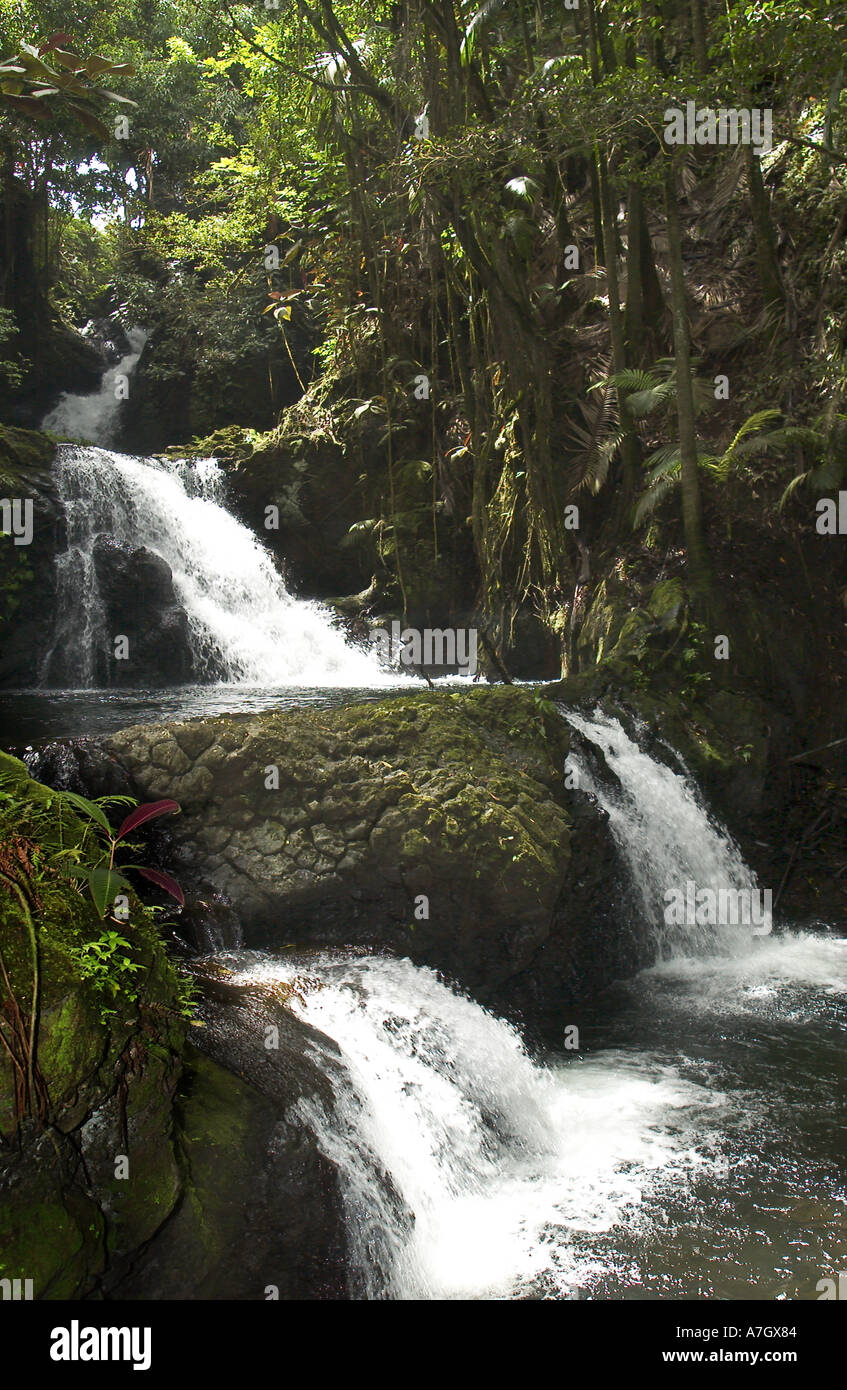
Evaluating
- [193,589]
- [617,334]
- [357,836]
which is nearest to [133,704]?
[193,589]

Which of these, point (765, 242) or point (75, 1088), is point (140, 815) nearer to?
point (75, 1088)

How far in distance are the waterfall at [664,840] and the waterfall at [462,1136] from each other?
2131 millimetres

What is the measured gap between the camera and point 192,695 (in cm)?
1014

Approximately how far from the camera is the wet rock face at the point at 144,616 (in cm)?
1153

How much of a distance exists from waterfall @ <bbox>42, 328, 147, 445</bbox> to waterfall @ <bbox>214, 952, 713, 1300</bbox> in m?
15.3

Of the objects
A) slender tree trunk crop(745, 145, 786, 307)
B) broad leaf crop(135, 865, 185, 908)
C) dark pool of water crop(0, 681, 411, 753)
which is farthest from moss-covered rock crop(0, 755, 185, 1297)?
slender tree trunk crop(745, 145, 786, 307)

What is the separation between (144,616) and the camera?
11.6 metres

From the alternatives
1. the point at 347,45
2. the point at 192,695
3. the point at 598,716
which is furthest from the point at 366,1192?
the point at 347,45

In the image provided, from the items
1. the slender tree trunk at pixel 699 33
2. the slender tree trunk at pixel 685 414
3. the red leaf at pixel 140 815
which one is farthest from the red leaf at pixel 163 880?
the slender tree trunk at pixel 699 33

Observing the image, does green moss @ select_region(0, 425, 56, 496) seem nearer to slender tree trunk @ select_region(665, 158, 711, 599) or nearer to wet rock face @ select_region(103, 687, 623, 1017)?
wet rock face @ select_region(103, 687, 623, 1017)

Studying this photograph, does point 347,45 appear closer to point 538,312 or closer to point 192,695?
point 538,312

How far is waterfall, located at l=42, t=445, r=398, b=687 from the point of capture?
38.5 ft

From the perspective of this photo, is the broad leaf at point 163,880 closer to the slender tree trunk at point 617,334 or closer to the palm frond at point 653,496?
the palm frond at point 653,496

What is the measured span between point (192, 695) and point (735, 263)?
884 centimetres
